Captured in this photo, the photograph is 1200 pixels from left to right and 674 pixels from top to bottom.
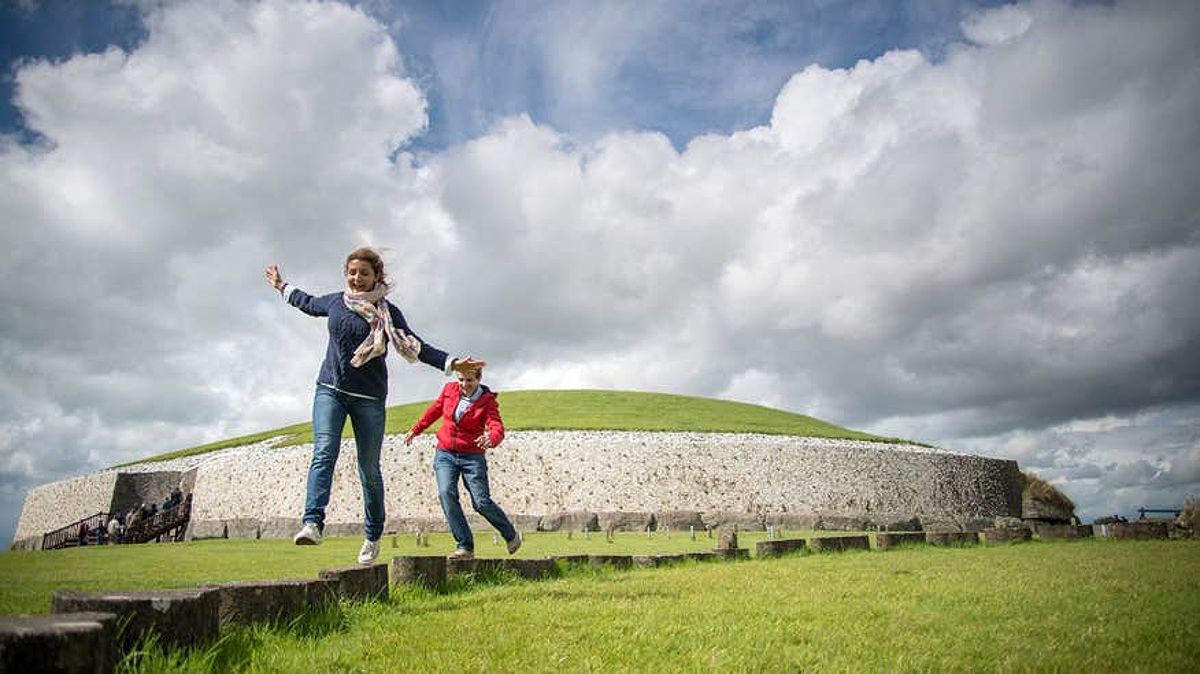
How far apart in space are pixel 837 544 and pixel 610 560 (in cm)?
540

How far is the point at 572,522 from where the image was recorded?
30.1 metres

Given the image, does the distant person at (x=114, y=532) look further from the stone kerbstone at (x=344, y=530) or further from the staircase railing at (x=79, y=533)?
the stone kerbstone at (x=344, y=530)

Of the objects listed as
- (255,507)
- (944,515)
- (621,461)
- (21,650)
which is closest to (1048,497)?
(944,515)

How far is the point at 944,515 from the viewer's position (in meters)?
36.5

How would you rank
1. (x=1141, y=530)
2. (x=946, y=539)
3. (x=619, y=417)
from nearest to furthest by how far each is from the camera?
1. (x=946, y=539)
2. (x=1141, y=530)
3. (x=619, y=417)

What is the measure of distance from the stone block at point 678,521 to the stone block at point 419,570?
77.3 ft

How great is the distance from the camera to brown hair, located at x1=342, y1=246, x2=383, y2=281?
273 inches

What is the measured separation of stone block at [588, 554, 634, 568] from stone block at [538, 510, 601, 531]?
65.7 ft

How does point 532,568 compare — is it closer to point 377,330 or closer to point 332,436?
point 332,436

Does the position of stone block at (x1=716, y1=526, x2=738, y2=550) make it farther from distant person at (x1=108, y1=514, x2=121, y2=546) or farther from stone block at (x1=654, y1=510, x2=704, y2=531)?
distant person at (x1=108, y1=514, x2=121, y2=546)

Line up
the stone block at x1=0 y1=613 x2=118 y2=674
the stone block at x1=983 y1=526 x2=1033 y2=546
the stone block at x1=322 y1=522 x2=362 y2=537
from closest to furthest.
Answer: the stone block at x1=0 y1=613 x2=118 y2=674, the stone block at x1=983 y1=526 x2=1033 y2=546, the stone block at x1=322 y1=522 x2=362 y2=537

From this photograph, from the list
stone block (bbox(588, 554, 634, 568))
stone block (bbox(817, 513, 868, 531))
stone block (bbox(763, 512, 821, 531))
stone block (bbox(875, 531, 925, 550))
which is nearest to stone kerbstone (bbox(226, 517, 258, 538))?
stone block (bbox(763, 512, 821, 531))

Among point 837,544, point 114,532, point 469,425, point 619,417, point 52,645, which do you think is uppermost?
point 619,417

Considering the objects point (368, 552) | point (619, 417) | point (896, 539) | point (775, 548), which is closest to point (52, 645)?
point (368, 552)
